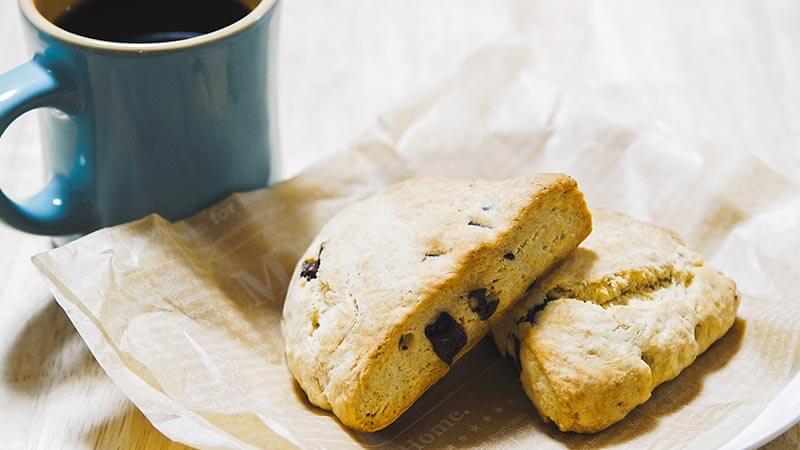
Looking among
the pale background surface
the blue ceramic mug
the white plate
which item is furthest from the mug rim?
the white plate

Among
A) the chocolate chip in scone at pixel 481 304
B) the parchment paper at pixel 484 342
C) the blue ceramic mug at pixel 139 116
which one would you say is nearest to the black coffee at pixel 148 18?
the blue ceramic mug at pixel 139 116

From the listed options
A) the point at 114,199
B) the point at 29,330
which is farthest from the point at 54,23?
the point at 29,330

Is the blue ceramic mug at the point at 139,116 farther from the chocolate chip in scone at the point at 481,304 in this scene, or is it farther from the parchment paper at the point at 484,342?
the chocolate chip in scone at the point at 481,304

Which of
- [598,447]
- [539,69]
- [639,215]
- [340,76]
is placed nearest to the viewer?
[598,447]

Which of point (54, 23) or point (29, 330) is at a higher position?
point (54, 23)

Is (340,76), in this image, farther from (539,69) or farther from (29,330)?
(29,330)

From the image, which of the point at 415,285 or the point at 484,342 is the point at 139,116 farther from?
the point at 484,342

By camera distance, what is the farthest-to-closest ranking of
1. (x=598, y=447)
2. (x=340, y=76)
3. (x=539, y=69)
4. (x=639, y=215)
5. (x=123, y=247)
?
(x=340, y=76), (x=539, y=69), (x=639, y=215), (x=123, y=247), (x=598, y=447)

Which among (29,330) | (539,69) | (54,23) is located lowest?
(29,330)
